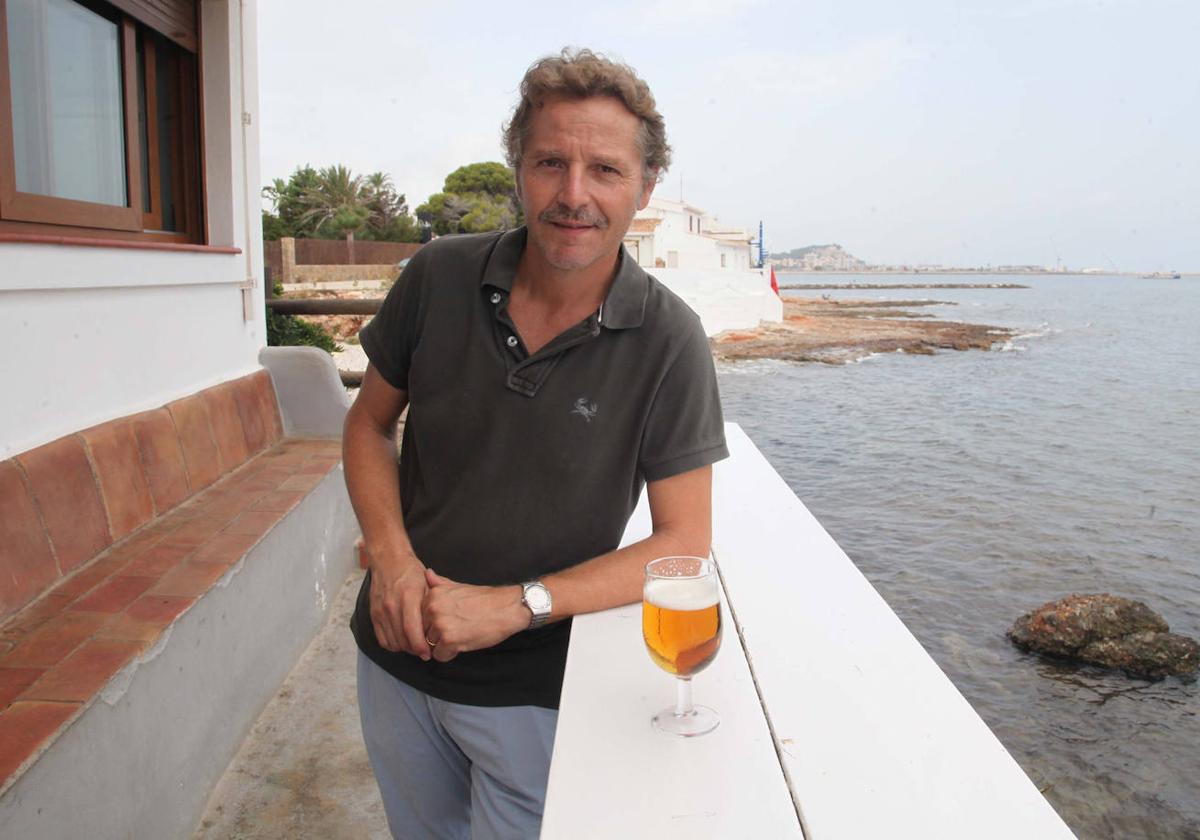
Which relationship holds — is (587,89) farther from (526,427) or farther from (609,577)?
(609,577)

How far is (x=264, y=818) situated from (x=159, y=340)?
179 centimetres

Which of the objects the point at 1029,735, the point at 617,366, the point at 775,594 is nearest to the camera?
the point at 617,366

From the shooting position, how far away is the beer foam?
3.86 ft

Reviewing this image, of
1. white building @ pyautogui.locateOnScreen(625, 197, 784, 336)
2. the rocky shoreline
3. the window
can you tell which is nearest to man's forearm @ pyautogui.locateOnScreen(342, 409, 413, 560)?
the window

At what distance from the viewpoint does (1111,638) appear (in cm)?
721

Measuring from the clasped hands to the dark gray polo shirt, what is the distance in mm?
109

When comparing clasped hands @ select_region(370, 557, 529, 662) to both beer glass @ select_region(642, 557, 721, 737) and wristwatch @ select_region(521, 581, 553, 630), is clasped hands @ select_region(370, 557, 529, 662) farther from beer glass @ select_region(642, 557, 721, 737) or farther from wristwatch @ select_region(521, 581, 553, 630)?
beer glass @ select_region(642, 557, 721, 737)

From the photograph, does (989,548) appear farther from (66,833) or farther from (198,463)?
(66,833)

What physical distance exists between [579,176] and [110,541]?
6.89 ft

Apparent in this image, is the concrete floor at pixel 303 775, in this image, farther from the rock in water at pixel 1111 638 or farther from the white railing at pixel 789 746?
the rock in water at pixel 1111 638

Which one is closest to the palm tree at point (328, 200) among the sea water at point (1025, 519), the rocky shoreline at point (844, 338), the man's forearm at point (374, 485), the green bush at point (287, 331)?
the rocky shoreline at point (844, 338)

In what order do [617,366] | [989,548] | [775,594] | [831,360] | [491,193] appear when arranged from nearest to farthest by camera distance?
[617,366], [775,594], [989,548], [831,360], [491,193]

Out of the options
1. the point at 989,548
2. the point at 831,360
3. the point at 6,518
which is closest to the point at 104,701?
the point at 6,518

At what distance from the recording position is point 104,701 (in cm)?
197
